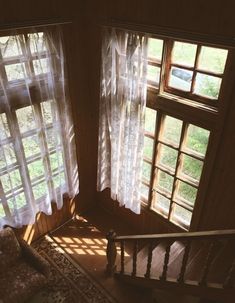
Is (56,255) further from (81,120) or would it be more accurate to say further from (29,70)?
(29,70)

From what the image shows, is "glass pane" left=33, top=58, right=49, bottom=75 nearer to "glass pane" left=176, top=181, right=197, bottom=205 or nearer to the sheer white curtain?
the sheer white curtain

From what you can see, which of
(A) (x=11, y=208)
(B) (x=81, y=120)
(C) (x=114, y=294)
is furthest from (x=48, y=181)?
(C) (x=114, y=294)

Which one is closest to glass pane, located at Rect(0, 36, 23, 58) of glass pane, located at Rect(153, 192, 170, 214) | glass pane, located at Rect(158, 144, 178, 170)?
glass pane, located at Rect(158, 144, 178, 170)

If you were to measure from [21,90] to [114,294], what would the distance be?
2.54 m

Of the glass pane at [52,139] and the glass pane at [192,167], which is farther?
the glass pane at [52,139]

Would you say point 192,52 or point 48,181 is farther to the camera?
point 48,181

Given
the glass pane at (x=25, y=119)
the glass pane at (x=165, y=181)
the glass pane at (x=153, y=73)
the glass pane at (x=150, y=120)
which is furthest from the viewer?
the glass pane at (x=165, y=181)

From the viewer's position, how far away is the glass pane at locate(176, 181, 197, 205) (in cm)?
322

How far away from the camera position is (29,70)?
2.88 m

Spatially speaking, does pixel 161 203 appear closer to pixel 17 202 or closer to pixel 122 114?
pixel 122 114

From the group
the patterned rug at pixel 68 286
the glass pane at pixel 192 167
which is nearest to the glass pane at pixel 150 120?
the glass pane at pixel 192 167

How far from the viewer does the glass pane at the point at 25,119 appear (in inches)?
120

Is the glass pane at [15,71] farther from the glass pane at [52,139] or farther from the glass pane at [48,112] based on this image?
the glass pane at [52,139]

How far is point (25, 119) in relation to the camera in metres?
3.12
